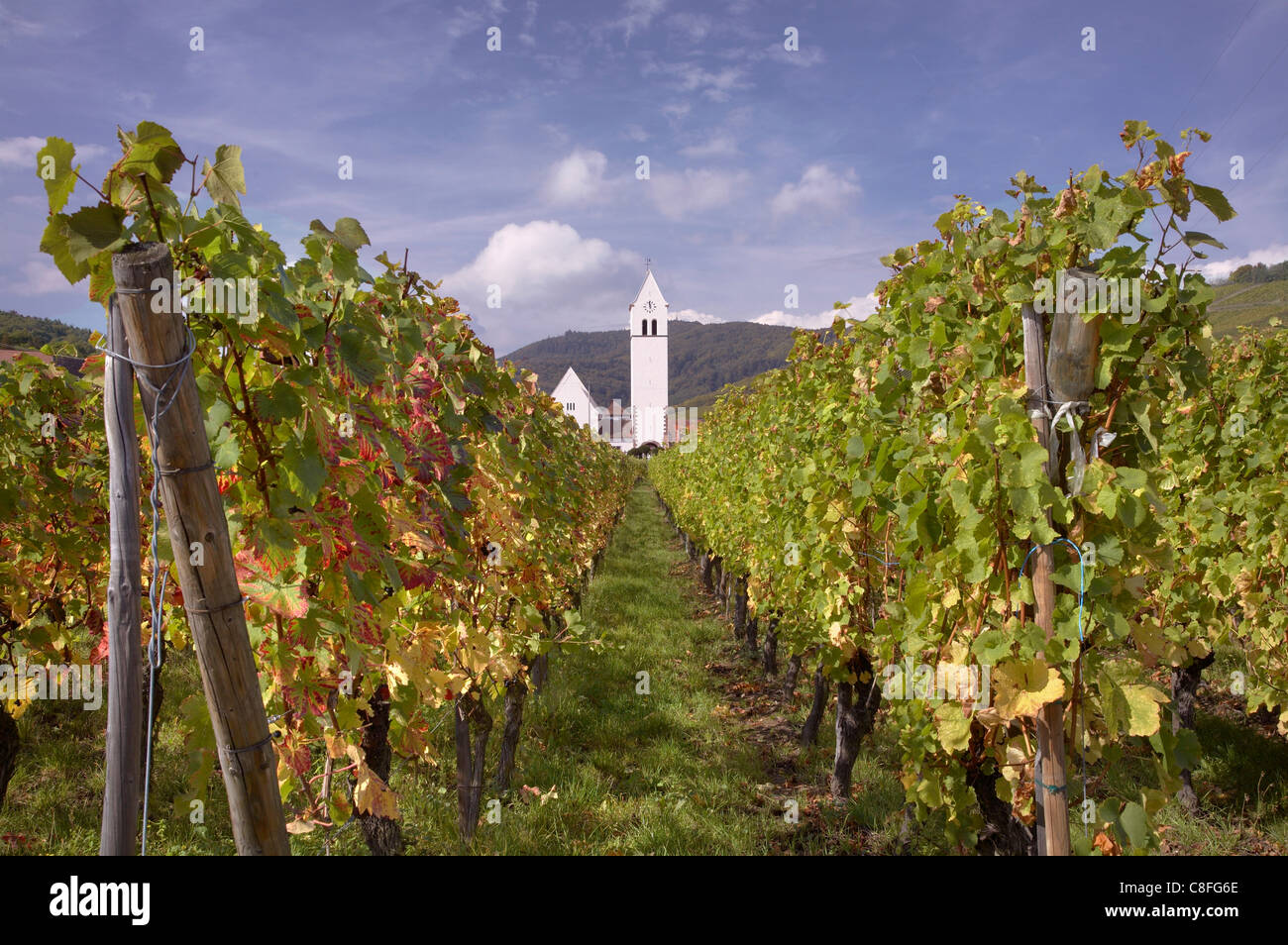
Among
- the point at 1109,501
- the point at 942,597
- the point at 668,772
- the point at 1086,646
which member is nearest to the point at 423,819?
the point at 668,772

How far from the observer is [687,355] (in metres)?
165

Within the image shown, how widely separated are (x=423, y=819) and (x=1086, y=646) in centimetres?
356

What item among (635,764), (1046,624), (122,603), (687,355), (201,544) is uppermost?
(687,355)

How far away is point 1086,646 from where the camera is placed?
6.70 ft

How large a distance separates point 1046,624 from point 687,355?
16521cm

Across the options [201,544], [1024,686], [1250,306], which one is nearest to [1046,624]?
[1024,686]

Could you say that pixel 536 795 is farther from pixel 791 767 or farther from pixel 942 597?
pixel 942 597

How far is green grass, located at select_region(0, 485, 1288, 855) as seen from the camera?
13.0 ft

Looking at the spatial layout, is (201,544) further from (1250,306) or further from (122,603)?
(1250,306)

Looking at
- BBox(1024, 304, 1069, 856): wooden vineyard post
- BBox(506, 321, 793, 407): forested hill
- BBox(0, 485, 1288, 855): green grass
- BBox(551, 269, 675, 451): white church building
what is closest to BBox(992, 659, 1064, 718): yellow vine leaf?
BBox(1024, 304, 1069, 856): wooden vineyard post

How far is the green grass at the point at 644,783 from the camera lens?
395 cm

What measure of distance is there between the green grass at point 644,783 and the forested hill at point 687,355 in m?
106

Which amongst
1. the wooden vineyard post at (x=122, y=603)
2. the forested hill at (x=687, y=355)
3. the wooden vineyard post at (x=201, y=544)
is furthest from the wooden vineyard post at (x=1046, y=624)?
the forested hill at (x=687, y=355)

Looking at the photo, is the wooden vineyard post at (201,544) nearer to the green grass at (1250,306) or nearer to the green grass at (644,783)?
the green grass at (644,783)
